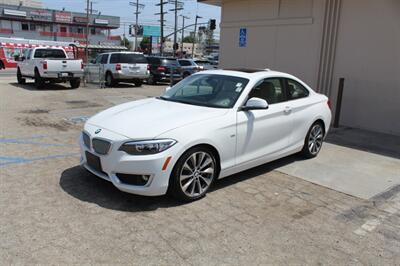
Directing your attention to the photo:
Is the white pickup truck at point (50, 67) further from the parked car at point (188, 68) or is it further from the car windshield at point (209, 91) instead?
the car windshield at point (209, 91)

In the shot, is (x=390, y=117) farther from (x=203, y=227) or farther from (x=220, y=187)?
(x=203, y=227)

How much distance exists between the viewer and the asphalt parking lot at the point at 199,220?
350cm

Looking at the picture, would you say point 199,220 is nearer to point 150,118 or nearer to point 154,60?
point 150,118

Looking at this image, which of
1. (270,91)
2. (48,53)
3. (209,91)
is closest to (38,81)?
(48,53)

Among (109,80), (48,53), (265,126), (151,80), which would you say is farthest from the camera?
(151,80)

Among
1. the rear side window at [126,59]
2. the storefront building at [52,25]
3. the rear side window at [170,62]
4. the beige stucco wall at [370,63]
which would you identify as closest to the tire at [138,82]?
the rear side window at [126,59]

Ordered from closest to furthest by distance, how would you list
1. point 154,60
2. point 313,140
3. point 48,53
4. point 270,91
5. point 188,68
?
point 270,91 → point 313,140 → point 48,53 → point 188,68 → point 154,60

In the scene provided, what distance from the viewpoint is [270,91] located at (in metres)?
5.79

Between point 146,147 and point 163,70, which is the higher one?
point 163,70

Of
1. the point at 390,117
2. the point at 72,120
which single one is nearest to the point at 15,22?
the point at 72,120

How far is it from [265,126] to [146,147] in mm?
1990

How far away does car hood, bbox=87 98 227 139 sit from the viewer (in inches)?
173

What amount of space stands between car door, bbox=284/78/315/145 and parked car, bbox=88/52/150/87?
13.8 m

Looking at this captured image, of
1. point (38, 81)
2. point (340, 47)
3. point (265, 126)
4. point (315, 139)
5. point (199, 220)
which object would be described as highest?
point (340, 47)
